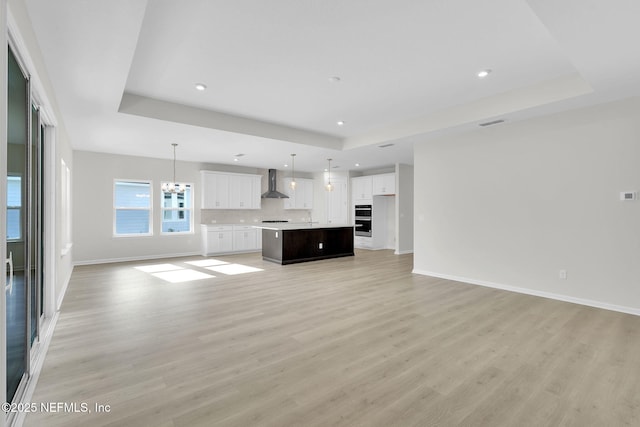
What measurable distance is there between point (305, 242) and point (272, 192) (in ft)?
9.46

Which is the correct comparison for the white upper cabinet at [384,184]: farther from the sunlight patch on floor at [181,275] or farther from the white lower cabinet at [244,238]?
the sunlight patch on floor at [181,275]

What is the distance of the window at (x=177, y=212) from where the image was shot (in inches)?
330

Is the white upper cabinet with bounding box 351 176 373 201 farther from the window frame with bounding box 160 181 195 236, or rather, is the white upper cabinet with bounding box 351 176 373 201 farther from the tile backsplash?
the window frame with bounding box 160 181 195 236

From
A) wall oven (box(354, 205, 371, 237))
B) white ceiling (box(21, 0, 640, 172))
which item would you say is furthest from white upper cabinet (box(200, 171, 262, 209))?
wall oven (box(354, 205, 371, 237))

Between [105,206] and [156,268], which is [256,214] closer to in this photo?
[156,268]

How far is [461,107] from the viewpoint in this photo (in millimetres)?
4797

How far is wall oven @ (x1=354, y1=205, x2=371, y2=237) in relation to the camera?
32.8ft

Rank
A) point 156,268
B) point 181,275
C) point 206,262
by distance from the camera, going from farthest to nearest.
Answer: point 206,262 < point 156,268 < point 181,275

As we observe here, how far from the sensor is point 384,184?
9508mm

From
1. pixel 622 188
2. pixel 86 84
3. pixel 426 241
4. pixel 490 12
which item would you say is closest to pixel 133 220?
pixel 86 84

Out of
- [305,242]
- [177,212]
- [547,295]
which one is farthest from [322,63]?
[177,212]

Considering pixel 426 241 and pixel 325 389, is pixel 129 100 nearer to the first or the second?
pixel 325 389

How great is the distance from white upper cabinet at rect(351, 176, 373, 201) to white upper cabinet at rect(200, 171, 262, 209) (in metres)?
3.18

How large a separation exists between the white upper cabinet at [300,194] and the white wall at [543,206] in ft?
17.6
